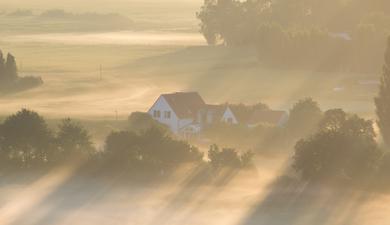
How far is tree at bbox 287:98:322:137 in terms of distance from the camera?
234ft

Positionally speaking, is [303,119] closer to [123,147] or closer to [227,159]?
[227,159]

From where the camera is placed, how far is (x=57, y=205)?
162 ft

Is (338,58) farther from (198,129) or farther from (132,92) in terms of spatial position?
(198,129)

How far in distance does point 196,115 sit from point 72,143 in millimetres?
18900

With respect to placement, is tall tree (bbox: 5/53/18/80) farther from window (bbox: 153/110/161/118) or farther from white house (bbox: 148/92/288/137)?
window (bbox: 153/110/161/118)

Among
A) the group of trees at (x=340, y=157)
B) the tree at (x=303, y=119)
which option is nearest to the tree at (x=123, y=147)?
the group of trees at (x=340, y=157)

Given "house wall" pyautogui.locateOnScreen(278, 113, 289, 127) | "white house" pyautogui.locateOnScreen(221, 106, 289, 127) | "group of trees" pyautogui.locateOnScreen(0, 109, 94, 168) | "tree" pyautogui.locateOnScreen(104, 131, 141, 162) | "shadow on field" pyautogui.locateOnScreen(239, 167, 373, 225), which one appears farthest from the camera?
"white house" pyautogui.locateOnScreen(221, 106, 289, 127)

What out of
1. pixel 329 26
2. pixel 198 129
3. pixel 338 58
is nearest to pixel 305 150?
pixel 198 129

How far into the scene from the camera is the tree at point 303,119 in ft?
234

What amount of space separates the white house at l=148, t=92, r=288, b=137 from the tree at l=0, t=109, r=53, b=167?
56.4ft

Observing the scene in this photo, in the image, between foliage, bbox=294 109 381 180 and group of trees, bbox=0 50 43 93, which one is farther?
group of trees, bbox=0 50 43 93

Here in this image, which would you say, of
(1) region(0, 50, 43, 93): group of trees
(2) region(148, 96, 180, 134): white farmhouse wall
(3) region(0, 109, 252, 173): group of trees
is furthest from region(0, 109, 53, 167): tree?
(1) region(0, 50, 43, 93): group of trees

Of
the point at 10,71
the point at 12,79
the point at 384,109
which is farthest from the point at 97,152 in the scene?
the point at 10,71

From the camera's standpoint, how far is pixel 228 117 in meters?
75.6
